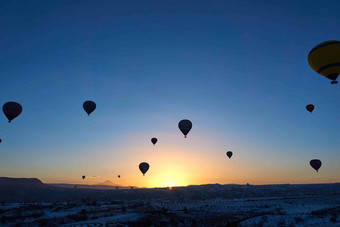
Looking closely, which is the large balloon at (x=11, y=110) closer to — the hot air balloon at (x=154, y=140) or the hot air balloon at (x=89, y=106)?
the hot air balloon at (x=89, y=106)

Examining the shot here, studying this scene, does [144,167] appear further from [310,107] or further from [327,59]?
[327,59]

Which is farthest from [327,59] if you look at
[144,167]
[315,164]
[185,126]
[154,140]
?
Result: [154,140]

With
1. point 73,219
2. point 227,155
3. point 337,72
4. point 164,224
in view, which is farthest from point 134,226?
point 227,155

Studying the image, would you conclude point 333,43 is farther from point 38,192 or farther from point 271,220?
point 38,192

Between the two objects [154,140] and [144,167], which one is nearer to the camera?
[144,167]

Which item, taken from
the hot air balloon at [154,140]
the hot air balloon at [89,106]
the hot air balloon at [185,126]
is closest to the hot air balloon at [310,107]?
the hot air balloon at [185,126]

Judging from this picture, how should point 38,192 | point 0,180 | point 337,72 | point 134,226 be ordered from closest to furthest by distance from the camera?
point 134,226
point 337,72
point 38,192
point 0,180
